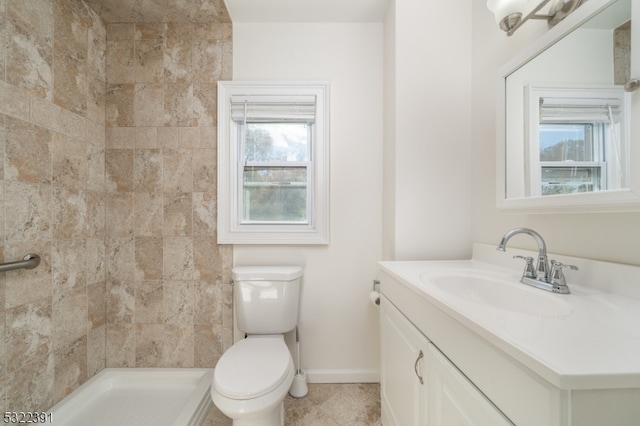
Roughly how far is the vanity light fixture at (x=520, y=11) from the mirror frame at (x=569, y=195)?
61mm

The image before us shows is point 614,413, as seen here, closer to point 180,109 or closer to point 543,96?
point 543,96

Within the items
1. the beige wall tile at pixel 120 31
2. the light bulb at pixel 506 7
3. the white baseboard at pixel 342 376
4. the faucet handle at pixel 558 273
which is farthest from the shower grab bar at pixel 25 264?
the light bulb at pixel 506 7

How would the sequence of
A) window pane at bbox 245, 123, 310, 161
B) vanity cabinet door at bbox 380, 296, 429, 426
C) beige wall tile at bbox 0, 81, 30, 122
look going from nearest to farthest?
vanity cabinet door at bbox 380, 296, 429, 426, beige wall tile at bbox 0, 81, 30, 122, window pane at bbox 245, 123, 310, 161

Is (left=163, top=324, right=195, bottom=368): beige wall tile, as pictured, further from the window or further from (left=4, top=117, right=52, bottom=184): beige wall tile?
the window

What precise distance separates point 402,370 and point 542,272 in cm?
61

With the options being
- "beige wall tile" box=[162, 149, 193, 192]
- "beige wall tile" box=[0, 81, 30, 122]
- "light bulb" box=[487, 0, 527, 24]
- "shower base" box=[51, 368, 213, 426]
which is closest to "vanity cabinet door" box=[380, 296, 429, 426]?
"shower base" box=[51, 368, 213, 426]

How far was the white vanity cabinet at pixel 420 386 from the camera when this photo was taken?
23.3 inches

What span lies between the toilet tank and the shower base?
430mm

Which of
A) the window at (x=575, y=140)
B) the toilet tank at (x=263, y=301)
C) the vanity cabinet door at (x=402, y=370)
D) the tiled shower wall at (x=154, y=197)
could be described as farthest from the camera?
the tiled shower wall at (x=154, y=197)

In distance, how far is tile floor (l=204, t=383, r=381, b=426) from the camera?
52.6 inches

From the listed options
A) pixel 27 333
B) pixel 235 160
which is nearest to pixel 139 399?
pixel 27 333

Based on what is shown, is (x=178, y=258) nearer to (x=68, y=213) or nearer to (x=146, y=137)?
(x=68, y=213)

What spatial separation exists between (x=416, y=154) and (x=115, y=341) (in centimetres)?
220

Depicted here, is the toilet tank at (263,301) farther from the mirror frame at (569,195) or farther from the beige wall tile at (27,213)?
the mirror frame at (569,195)
